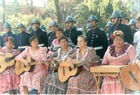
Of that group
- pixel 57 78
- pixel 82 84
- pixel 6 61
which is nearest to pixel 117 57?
pixel 82 84

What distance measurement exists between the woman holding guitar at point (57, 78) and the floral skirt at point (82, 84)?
1.14ft

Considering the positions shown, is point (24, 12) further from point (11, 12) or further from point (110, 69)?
point (110, 69)

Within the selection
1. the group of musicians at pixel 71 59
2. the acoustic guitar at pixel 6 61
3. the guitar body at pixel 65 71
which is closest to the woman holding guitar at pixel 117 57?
the group of musicians at pixel 71 59

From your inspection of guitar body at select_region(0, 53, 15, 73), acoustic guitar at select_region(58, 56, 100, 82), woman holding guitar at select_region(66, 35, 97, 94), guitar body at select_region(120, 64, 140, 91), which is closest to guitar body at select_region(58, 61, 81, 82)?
acoustic guitar at select_region(58, 56, 100, 82)

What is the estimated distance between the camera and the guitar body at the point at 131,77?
3801mm

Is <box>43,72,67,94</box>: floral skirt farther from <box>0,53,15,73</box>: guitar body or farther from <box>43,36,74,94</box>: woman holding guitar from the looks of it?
<box>0,53,15,73</box>: guitar body

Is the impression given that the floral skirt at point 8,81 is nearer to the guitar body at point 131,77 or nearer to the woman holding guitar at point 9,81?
the woman holding guitar at point 9,81

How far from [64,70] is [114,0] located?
14.5ft

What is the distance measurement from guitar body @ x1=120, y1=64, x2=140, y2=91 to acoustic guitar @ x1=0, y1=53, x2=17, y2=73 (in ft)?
12.3

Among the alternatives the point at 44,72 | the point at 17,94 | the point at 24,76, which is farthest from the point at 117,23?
the point at 17,94

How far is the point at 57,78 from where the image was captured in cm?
524

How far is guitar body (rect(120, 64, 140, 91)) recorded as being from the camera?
12.5 feet

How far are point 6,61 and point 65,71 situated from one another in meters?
2.29

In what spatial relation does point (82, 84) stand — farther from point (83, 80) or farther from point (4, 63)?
point (4, 63)
